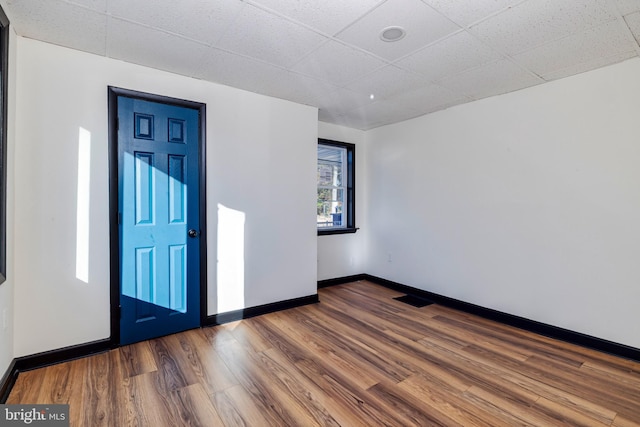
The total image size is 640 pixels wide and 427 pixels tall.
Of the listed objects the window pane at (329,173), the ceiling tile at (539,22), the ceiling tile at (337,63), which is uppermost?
the ceiling tile at (337,63)

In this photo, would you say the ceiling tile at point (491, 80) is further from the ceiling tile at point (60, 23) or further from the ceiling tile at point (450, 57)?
the ceiling tile at point (60, 23)

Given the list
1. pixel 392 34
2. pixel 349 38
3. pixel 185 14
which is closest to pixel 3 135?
pixel 185 14

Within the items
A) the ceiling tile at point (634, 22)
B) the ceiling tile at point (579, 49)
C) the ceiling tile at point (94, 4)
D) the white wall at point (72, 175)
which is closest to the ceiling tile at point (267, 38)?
the ceiling tile at point (94, 4)

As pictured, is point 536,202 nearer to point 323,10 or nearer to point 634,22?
point 634,22

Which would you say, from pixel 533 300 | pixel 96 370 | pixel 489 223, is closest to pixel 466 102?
pixel 489 223

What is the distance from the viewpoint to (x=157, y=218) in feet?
9.13

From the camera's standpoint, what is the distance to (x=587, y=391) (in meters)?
2.09

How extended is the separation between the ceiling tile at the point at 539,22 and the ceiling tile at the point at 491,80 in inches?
14.3

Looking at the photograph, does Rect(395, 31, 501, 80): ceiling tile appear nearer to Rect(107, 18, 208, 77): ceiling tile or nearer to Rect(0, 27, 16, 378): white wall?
Rect(107, 18, 208, 77): ceiling tile

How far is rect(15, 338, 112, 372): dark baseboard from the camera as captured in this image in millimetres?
2240

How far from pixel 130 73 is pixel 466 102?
3613mm

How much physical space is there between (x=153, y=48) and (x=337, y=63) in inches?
60.3

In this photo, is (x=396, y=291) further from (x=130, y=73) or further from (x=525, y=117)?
(x=130, y=73)

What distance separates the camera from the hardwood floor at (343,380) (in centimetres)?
183
